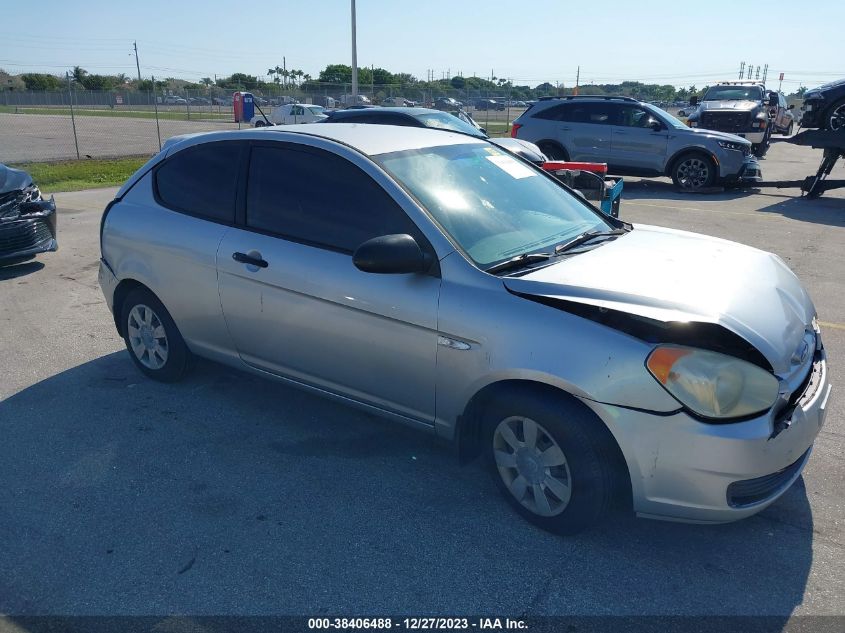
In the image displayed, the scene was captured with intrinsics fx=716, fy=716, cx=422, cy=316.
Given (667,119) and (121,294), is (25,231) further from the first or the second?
(667,119)

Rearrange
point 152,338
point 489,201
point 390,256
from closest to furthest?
1. point 390,256
2. point 489,201
3. point 152,338

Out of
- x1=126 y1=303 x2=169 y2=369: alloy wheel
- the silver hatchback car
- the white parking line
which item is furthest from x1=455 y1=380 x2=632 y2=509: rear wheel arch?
the white parking line

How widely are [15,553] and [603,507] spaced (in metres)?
2.58

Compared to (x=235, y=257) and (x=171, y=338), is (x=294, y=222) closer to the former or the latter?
(x=235, y=257)

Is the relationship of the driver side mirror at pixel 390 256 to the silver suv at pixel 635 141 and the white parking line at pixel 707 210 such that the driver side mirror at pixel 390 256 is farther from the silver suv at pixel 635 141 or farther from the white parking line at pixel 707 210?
the silver suv at pixel 635 141

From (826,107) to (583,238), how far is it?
10.9 metres

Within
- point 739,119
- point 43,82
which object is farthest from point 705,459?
point 43,82

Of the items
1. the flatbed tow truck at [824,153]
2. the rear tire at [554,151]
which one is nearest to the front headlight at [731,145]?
the flatbed tow truck at [824,153]

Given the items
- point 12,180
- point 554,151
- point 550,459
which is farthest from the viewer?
point 554,151

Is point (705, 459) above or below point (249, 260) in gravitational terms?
below

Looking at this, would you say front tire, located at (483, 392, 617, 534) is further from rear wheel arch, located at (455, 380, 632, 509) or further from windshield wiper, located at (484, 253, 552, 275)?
windshield wiper, located at (484, 253, 552, 275)

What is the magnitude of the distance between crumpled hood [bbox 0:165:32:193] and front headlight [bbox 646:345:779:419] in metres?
7.16

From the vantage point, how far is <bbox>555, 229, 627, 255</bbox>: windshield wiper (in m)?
3.74

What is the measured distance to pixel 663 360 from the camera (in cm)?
283
